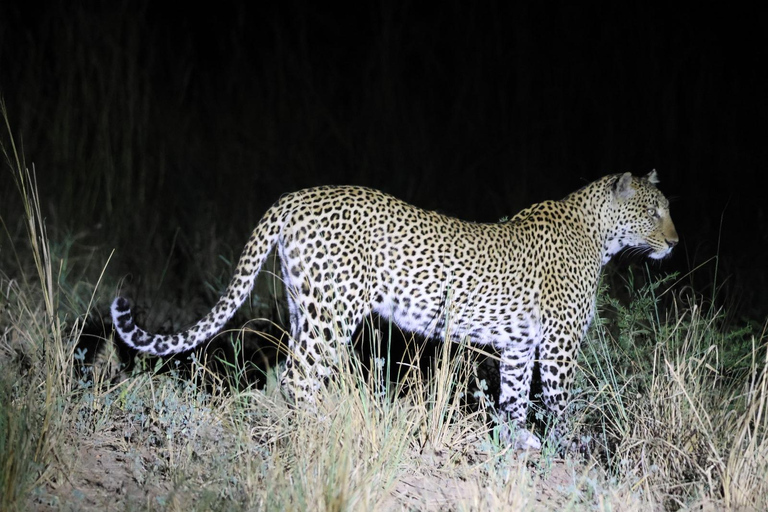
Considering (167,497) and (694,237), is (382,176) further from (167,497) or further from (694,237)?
(167,497)

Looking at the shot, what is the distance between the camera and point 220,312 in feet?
14.8

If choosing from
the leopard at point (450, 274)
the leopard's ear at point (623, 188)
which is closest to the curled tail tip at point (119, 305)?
the leopard at point (450, 274)

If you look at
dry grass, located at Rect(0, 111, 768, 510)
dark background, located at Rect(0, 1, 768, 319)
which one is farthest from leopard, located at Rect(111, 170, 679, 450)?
dark background, located at Rect(0, 1, 768, 319)

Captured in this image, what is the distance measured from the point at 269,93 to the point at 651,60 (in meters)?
3.75

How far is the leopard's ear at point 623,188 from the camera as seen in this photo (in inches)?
208

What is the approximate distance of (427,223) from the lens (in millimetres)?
4891

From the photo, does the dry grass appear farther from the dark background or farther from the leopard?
the dark background

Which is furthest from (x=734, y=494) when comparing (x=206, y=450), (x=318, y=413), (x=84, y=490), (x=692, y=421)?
(x=84, y=490)

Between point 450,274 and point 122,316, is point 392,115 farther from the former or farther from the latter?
point 122,316

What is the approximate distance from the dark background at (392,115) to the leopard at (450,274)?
63.7 inches

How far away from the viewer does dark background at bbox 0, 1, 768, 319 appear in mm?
7680

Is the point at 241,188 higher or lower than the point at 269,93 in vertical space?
lower

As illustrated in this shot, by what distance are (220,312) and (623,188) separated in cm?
232

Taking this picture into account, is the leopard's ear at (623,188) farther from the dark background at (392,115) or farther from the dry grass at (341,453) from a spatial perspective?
the dark background at (392,115)
